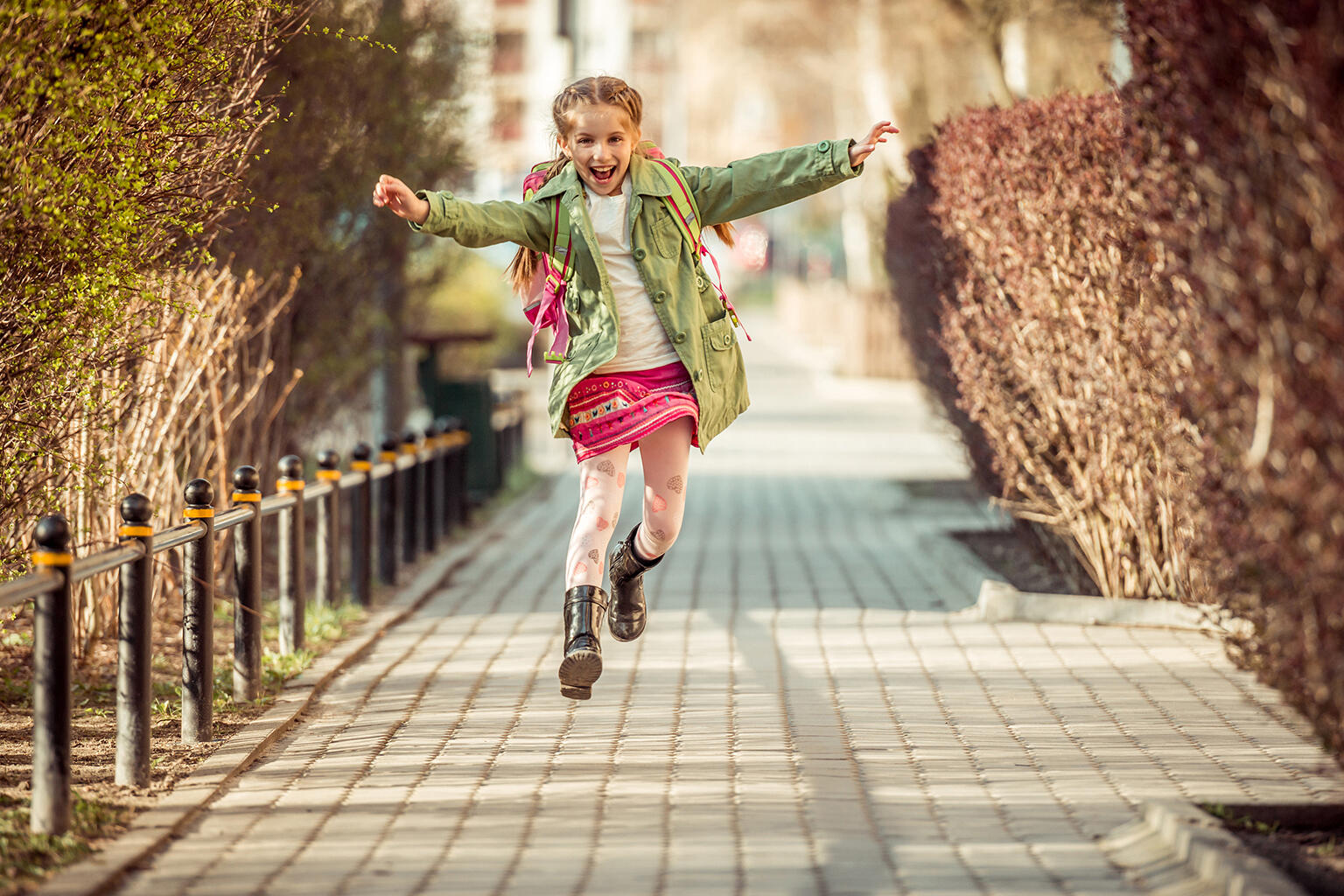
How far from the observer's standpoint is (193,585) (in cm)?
534

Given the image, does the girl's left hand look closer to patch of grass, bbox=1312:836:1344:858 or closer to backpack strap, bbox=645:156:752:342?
backpack strap, bbox=645:156:752:342

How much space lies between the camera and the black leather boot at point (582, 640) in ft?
17.1

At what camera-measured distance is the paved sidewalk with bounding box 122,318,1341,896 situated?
13.3 feet

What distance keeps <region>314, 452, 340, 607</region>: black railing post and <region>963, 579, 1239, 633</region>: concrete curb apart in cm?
291

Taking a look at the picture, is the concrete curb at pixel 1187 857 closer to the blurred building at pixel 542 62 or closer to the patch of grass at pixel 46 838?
the patch of grass at pixel 46 838

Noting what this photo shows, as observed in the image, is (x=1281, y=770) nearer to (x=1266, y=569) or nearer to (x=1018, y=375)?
(x=1266, y=569)

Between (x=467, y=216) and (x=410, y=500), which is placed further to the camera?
(x=410, y=500)

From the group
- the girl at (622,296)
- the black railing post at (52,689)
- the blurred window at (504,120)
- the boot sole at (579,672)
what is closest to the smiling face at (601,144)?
the girl at (622,296)

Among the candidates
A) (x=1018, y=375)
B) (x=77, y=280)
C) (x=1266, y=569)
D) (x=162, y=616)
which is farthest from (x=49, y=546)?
(x=1018, y=375)

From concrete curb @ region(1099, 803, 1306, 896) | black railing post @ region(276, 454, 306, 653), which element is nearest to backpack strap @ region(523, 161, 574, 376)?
black railing post @ region(276, 454, 306, 653)

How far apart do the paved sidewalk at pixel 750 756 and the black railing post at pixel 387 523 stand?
0.51m

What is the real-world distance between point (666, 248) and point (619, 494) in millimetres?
797

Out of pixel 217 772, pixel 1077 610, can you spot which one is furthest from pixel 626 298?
pixel 1077 610

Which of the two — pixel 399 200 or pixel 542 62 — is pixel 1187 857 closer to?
pixel 399 200
